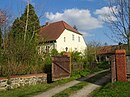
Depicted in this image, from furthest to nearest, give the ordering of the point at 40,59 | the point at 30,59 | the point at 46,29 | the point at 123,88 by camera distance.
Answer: the point at 46,29, the point at 40,59, the point at 30,59, the point at 123,88

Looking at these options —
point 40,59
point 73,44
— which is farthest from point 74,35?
point 40,59

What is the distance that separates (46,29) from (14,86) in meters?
34.5

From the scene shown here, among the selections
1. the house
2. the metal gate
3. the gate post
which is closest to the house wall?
the house

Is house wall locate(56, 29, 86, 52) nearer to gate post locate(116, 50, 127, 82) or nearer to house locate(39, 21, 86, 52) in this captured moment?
house locate(39, 21, 86, 52)

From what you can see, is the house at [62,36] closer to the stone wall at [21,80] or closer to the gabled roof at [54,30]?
the gabled roof at [54,30]

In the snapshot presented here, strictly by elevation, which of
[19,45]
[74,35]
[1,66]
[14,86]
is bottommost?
[14,86]

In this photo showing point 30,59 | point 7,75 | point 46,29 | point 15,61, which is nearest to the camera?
point 7,75

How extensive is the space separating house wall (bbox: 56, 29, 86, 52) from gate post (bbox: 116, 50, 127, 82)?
2652 centimetres

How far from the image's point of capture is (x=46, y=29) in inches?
1892

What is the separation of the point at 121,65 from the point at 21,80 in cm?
636

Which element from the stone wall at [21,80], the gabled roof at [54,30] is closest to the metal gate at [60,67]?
the stone wall at [21,80]

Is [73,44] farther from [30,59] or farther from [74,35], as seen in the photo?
[30,59]

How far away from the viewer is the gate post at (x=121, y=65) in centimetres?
1435

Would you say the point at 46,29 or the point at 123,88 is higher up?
the point at 46,29
